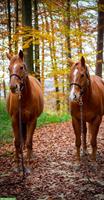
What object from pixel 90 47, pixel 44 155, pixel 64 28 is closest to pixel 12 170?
pixel 44 155

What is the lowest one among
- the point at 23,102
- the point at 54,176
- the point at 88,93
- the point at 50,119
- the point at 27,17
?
the point at 54,176

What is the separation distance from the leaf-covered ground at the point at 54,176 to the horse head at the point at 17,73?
1695 mm

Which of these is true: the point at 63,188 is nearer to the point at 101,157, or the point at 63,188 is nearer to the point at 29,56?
the point at 101,157

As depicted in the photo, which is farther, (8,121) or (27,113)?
(8,121)

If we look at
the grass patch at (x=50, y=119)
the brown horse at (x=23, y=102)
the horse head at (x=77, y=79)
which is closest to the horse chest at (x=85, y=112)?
the horse head at (x=77, y=79)

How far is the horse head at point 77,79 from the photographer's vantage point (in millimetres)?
6930

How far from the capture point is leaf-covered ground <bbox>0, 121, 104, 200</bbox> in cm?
623

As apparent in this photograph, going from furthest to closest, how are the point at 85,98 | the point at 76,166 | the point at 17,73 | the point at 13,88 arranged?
the point at 76,166
the point at 85,98
the point at 17,73
the point at 13,88

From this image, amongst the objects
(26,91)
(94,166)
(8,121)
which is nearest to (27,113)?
(26,91)

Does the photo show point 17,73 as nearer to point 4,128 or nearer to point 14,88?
point 14,88

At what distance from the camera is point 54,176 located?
732 cm

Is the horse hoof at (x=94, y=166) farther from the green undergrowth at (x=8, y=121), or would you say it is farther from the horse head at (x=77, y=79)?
the green undergrowth at (x=8, y=121)

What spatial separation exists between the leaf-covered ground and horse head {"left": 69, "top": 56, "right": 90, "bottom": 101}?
1.52m

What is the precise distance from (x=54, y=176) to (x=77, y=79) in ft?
6.27
